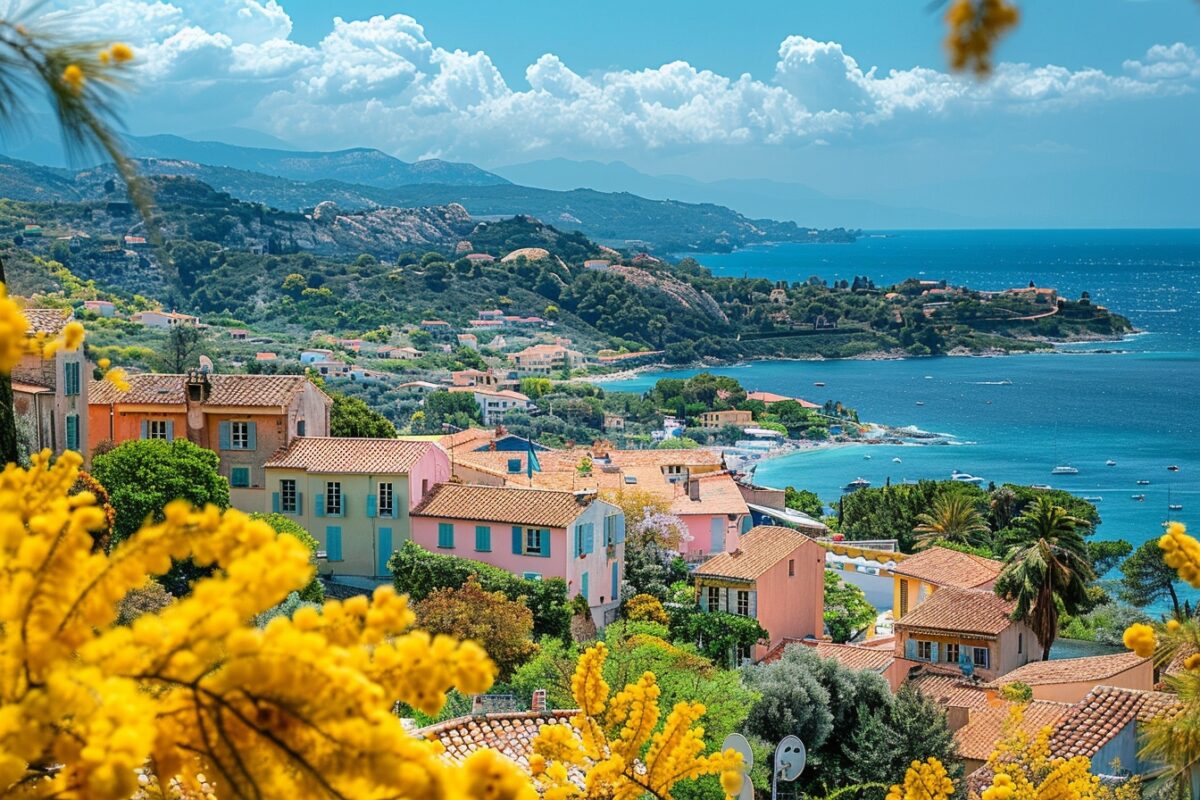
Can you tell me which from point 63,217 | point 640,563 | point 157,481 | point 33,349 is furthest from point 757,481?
point 63,217

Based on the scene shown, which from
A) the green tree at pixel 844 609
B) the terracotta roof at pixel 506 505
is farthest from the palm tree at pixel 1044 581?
the terracotta roof at pixel 506 505

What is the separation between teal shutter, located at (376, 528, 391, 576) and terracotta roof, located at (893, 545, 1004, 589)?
14.1m

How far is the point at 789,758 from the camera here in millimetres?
18141

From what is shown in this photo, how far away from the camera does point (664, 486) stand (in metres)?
43.0

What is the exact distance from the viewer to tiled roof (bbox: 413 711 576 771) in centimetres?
1650

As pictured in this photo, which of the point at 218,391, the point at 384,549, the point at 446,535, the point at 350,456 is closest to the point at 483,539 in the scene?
the point at 446,535

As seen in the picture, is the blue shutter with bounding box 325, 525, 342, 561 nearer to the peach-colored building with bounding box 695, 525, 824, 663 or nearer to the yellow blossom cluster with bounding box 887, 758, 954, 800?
the peach-colored building with bounding box 695, 525, 824, 663

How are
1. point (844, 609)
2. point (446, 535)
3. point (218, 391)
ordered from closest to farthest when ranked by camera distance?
point (446, 535)
point (218, 391)
point (844, 609)

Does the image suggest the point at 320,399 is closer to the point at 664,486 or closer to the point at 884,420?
the point at 664,486

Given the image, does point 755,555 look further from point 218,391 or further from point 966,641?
point 218,391

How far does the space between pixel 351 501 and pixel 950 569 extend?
1607 cm

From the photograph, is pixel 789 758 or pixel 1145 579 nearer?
pixel 789 758

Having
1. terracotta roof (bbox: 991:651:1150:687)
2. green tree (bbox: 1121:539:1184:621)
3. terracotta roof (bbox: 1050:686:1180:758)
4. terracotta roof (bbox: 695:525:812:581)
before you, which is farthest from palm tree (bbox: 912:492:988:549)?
terracotta roof (bbox: 1050:686:1180:758)

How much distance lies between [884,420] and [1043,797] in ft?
410
